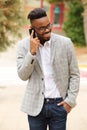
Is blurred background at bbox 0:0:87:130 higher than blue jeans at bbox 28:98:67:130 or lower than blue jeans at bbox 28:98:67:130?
lower

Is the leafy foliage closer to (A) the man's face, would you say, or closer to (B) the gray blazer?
(B) the gray blazer

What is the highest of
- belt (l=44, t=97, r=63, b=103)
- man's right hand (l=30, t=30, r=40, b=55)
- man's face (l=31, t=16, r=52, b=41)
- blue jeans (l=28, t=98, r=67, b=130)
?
man's face (l=31, t=16, r=52, b=41)

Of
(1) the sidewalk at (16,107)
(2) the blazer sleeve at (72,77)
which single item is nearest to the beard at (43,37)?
(2) the blazer sleeve at (72,77)

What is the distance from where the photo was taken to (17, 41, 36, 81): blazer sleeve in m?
3.88

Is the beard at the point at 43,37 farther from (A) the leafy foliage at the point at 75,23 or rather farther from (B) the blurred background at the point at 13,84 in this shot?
(A) the leafy foliage at the point at 75,23

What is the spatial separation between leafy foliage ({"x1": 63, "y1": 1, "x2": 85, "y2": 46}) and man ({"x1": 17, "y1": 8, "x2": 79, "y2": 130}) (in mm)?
19218

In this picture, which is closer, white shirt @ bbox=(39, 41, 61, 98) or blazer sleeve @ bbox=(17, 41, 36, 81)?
blazer sleeve @ bbox=(17, 41, 36, 81)

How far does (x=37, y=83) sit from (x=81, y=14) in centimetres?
2002

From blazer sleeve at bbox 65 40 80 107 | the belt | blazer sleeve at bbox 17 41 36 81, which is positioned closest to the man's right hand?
blazer sleeve at bbox 17 41 36 81

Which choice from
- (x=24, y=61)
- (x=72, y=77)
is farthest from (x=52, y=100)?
(x=24, y=61)

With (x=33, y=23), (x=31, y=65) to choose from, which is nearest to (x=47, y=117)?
(x=31, y=65)

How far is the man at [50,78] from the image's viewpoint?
157 inches

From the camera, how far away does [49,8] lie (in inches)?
1196

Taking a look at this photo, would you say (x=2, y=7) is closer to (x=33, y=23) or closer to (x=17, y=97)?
(x=17, y=97)
